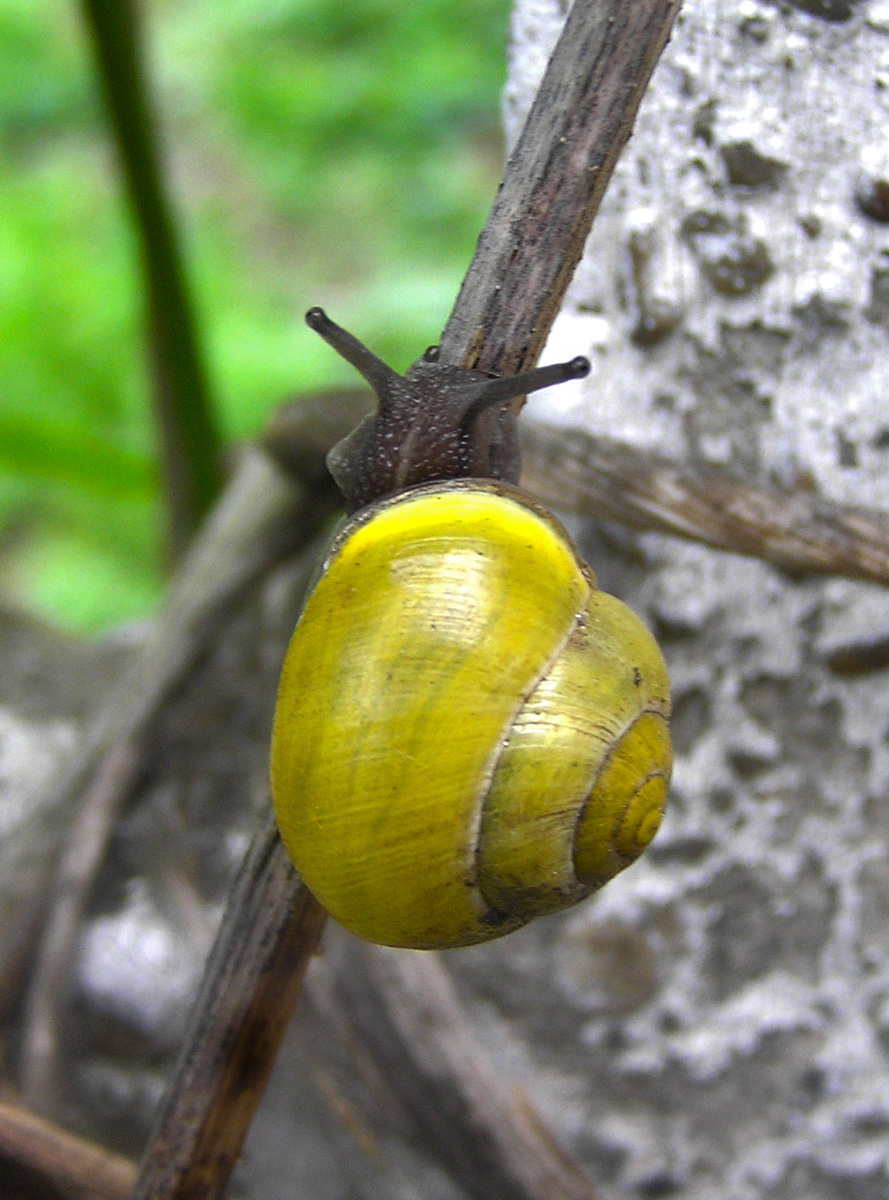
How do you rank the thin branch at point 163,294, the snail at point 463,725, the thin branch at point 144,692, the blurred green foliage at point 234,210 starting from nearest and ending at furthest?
the snail at point 463,725 < the thin branch at point 144,692 < the thin branch at point 163,294 < the blurred green foliage at point 234,210

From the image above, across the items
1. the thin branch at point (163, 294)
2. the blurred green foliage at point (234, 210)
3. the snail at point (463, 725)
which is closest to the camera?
the snail at point (463, 725)

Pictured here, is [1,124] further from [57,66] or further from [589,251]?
[589,251]

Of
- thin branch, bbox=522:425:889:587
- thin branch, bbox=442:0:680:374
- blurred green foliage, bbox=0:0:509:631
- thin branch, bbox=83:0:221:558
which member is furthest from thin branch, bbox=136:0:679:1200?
blurred green foliage, bbox=0:0:509:631

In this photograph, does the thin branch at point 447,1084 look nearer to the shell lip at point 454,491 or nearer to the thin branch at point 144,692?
the thin branch at point 144,692

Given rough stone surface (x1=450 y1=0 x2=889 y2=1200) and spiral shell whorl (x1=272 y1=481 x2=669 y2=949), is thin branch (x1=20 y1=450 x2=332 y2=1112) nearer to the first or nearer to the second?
rough stone surface (x1=450 y1=0 x2=889 y2=1200)

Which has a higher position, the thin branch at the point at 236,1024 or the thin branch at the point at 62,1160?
the thin branch at the point at 236,1024

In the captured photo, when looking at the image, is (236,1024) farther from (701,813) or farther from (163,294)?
(163,294)

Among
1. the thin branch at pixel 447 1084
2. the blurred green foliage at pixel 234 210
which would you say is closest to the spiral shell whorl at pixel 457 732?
the thin branch at pixel 447 1084

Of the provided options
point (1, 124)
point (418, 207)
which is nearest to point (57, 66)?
point (1, 124)
